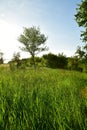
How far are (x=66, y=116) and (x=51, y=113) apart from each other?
1.04 ft

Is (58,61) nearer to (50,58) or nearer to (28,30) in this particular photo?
(50,58)

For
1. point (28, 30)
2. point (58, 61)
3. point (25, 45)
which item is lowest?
point (58, 61)

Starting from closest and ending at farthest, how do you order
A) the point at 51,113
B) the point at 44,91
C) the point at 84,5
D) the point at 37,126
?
the point at 37,126 < the point at 51,113 < the point at 44,91 < the point at 84,5

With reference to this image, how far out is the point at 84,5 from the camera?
25453mm

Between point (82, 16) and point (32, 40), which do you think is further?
point (32, 40)

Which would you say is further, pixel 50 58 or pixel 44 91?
pixel 50 58

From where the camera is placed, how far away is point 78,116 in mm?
2570

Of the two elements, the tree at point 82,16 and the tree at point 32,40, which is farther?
the tree at point 32,40

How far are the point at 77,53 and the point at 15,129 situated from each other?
24.5 m

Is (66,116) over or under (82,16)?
under

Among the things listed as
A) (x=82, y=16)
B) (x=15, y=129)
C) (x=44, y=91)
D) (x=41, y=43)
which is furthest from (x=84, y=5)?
(x=41, y=43)

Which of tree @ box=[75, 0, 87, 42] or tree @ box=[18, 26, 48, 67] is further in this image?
tree @ box=[18, 26, 48, 67]

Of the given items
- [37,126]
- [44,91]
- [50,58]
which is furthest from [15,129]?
[50,58]

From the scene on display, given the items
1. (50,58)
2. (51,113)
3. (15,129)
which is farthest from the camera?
(50,58)
